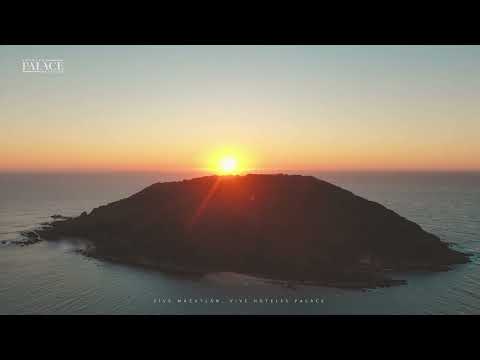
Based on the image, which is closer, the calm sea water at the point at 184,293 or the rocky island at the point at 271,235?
the calm sea water at the point at 184,293

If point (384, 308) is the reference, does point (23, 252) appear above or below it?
above

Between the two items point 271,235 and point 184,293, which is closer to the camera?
point 184,293

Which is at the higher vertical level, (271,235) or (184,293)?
(271,235)

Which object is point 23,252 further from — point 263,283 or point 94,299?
point 263,283

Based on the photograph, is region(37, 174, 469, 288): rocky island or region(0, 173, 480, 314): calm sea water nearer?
region(0, 173, 480, 314): calm sea water

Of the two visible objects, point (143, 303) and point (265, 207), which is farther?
point (265, 207)

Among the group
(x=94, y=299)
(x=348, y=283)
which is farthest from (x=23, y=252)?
(x=348, y=283)
